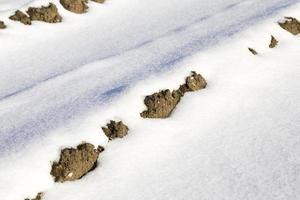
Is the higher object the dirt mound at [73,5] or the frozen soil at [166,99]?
the frozen soil at [166,99]

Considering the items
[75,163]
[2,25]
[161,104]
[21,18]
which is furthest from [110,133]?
[21,18]

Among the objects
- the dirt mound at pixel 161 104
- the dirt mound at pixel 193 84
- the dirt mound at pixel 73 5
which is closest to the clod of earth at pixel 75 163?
the dirt mound at pixel 161 104

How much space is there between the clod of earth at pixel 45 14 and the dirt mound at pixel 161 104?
6.31 metres

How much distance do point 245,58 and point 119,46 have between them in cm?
342

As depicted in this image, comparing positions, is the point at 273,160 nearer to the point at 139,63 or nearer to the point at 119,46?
the point at 139,63

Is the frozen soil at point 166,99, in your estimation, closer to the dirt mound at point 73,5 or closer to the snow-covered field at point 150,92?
the snow-covered field at point 150,92

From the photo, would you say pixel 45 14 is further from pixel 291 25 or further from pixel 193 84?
pixel 291 25

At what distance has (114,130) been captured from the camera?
9.01 metres

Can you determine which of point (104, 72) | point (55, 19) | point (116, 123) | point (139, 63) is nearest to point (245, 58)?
point (139, 63)

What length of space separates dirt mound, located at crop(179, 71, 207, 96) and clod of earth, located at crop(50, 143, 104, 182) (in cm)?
279

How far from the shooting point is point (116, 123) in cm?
909

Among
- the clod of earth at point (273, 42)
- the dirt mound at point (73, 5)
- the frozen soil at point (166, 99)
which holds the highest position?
the frozen soil at point (166, 99)

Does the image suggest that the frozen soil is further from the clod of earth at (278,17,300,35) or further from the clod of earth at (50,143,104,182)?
the clod of earth at (278,17,300,35)

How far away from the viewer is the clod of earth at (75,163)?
811 centimetres
